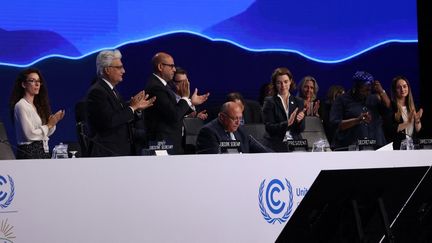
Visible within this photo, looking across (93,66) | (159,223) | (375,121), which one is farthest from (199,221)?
(93,66)

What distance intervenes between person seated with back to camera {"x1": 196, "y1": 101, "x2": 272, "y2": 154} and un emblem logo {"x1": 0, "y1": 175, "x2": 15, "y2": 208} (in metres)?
2.00

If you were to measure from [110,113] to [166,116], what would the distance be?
627 mm

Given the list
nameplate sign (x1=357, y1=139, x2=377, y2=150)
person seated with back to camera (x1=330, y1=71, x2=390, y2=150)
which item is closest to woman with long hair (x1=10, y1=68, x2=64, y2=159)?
nameplate sign (x1=357, y1=139, x2=377, y2=150)

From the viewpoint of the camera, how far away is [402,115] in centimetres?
801

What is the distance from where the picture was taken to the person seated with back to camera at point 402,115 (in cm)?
789

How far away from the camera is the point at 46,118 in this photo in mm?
6324

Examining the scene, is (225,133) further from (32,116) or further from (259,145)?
(32,116)

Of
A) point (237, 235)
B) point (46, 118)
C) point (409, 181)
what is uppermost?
point (46, 118)

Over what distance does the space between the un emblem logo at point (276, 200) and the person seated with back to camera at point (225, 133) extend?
3.47 ft

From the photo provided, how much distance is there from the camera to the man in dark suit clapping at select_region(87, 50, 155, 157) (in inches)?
247

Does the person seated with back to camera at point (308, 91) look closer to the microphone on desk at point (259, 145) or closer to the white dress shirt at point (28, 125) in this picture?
the microphone on desk at point (259, 145)

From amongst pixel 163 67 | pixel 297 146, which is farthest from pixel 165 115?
pixel 297 146

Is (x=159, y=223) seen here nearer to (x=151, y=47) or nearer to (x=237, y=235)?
(x=237, y=235)

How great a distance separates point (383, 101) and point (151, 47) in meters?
2.60
